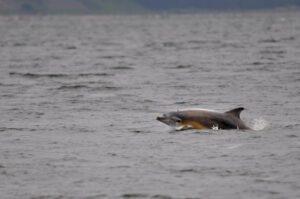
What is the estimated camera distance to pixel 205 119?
65.7 ft

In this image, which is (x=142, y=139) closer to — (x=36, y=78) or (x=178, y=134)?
(x=178, y=134)

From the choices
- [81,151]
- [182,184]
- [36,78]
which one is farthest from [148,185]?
[36,78]

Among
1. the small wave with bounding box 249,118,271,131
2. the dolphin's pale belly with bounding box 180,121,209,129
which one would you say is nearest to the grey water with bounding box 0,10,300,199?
the small wave with bounding box 249,118,271,131

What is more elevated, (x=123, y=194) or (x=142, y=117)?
(x=142, y=117)

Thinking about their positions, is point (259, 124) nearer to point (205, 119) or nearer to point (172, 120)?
point (205, 119)

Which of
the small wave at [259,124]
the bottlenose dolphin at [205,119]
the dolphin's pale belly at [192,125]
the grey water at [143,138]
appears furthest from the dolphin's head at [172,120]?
the small wave at [259,124]

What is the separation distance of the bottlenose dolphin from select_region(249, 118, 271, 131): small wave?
2.31 feet

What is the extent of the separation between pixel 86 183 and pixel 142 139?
435 centimetres

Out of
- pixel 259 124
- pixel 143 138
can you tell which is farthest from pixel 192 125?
pixel 259 124

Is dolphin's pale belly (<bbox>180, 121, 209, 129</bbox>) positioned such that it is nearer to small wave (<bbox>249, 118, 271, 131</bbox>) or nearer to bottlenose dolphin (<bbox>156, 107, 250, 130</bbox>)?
bottlenose dolphin (<bbox>156, 107, 250, 130</bbox>)

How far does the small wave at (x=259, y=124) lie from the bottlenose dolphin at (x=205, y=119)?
705mm

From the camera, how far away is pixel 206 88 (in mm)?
30453

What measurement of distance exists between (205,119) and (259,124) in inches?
84.8

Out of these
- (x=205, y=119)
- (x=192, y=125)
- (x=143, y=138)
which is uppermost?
(x=205, y=119)
